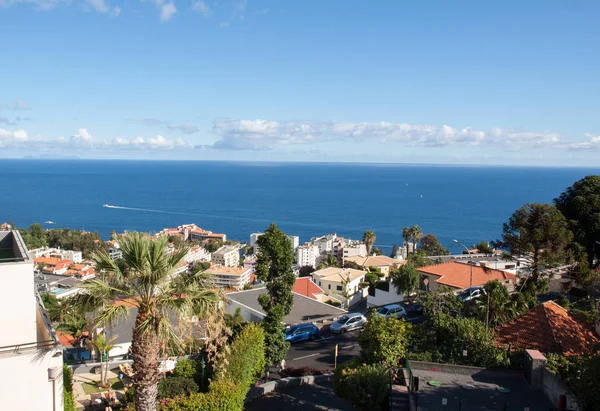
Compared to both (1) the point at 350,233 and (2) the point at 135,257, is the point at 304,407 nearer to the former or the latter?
(2) the point at 135,257

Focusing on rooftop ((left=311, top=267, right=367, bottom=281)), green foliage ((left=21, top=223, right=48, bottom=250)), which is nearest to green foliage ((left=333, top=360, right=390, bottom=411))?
rooftop ((left=311, top=267, right=367, bottom=281))

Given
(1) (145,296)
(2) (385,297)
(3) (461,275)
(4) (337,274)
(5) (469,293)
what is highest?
(1) (145,296)

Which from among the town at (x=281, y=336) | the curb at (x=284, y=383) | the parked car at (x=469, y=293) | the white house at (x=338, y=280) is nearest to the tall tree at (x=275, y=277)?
the town at (x=281, y=336)

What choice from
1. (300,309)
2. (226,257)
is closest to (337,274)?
(300,309)

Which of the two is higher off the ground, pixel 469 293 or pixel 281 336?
pixel 281 336

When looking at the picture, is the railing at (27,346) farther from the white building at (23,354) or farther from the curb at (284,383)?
the curb at (284,383)

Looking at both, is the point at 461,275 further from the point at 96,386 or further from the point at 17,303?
the point at 17,303
